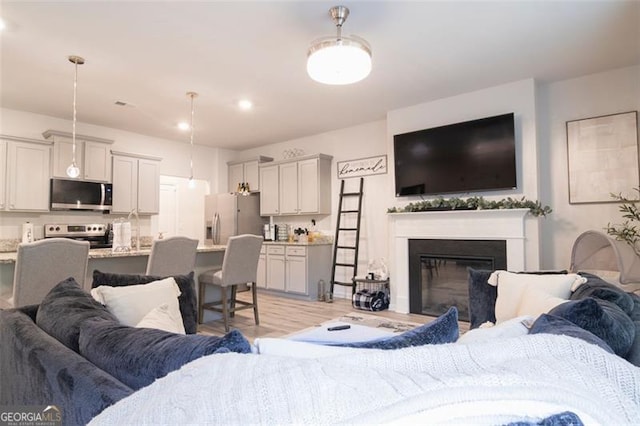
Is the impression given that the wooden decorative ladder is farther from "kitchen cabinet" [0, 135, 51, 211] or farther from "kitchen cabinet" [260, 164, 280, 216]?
"kitchen cabinet" [0, 135, 51, 211]

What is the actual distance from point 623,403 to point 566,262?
3924 millimetres

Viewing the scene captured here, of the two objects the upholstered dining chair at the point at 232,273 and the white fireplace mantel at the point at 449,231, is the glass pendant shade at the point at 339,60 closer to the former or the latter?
the upholstered dining chair at the point at 232,273

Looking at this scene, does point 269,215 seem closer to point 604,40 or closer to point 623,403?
point 604,40

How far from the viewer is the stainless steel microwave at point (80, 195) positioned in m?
4.72

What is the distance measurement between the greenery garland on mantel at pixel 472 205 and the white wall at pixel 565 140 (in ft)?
0.67

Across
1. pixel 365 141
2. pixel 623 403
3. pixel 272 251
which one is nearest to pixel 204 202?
pixel 272 251

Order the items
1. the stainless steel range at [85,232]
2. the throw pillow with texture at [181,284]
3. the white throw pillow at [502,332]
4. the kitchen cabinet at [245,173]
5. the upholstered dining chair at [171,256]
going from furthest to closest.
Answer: the kitchen cabinet at [245,173], the stainless steel range at [85,232], the upholstered dining chair at [171,256], the throw pillow with texture at [181,284], the white throw pillow at [502,332]

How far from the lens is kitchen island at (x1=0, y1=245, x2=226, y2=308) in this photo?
117 inches

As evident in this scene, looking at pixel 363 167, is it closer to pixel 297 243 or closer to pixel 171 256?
pixel 297 243

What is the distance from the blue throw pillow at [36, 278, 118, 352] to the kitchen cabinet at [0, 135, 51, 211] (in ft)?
12.6

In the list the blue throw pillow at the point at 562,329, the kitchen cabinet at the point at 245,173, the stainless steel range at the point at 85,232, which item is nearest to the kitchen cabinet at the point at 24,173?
the stainless steel range at the point at 85,232

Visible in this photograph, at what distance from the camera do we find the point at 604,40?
9.87 feet

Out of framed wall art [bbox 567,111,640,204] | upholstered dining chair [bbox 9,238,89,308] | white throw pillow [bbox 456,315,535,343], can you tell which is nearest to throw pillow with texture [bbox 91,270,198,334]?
upholstered dining chair [bbox 9,238,89,308]

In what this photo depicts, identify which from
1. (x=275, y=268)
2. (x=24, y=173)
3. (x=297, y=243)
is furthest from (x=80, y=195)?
(x=297, y=243)
